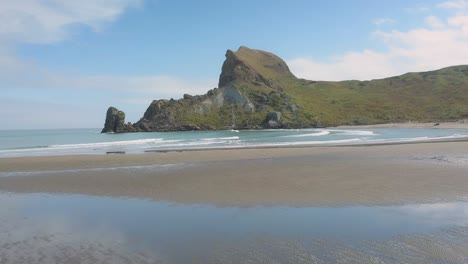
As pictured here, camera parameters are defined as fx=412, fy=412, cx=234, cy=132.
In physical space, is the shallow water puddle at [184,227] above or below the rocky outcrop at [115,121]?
below

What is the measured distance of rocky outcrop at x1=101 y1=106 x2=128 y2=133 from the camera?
132 m

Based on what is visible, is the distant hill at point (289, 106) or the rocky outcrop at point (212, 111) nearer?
the rocky outcrop at point (212, 111)

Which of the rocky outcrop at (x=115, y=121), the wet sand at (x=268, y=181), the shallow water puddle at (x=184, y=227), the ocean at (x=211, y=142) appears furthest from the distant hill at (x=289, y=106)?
the shallow water puddle at (x=184, y=227)

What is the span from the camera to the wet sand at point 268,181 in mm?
14734

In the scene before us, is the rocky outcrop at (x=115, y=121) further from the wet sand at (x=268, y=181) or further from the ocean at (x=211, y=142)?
the wet sand at (x=268, y=181)

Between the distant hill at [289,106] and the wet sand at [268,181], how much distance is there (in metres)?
103

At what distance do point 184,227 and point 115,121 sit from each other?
129m

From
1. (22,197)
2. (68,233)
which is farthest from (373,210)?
(22,197)

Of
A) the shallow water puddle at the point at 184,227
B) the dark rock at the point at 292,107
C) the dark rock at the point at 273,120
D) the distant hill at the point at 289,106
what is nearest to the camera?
the shallow water puddle at the point at 184,227

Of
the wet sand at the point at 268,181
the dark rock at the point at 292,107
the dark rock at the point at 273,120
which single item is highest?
the dark rock at the point at 292,107

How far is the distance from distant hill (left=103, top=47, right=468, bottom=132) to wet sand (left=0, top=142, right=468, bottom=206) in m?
103

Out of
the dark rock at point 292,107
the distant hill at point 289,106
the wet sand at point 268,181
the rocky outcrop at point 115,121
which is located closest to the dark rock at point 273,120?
the distant hill at point 289,106

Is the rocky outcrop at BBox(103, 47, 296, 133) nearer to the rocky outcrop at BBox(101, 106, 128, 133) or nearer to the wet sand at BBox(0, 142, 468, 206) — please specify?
the rocky outcrop at BBox(101, 106, 128, 133)

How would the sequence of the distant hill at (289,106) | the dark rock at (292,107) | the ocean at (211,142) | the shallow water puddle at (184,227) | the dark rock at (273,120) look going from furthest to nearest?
the dark rock at (292,107) < the distant hill at (289,106) < the dark rock at (273,120) < the ocean at (211,142) < the shallow water puddle at (184,227)
